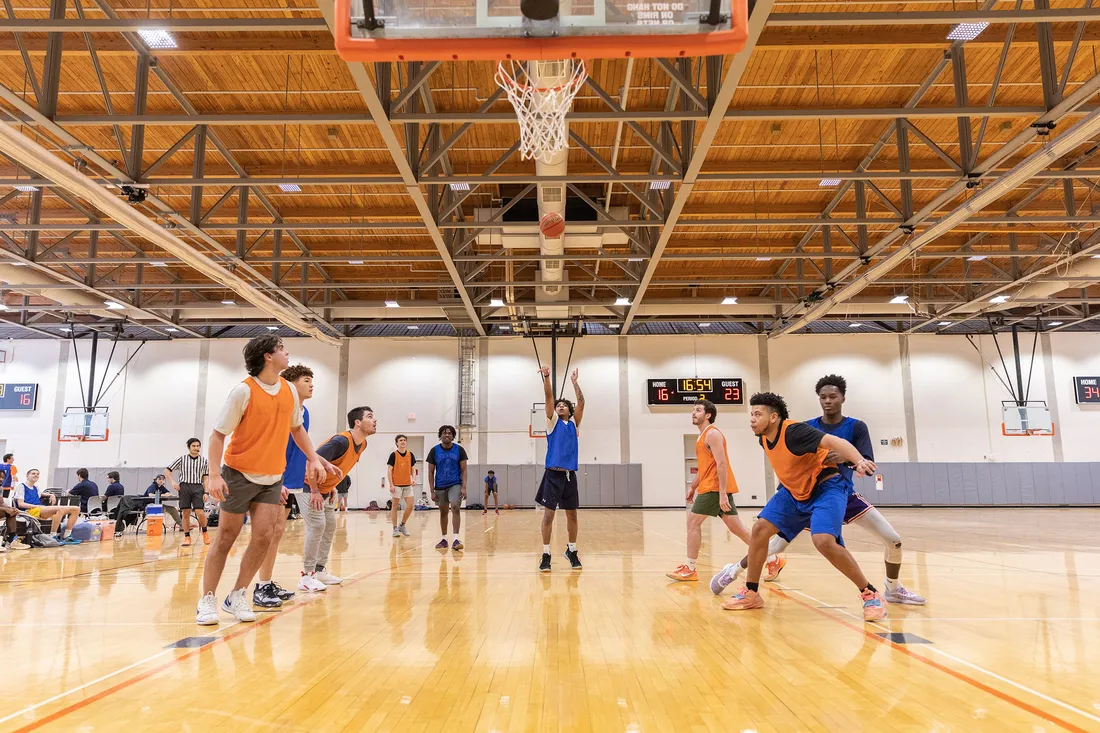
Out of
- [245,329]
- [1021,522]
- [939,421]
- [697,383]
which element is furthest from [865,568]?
[245,329]

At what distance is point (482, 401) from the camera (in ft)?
79.0

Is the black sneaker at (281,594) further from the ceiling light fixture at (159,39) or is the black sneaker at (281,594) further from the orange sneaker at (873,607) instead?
the ceiling light fixture at (159,39)

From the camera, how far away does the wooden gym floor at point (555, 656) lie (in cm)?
279

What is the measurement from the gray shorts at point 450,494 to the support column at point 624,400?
47.0 ft

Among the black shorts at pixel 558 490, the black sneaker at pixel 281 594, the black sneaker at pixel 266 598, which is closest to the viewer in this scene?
the black sneaker at pixel 266 598

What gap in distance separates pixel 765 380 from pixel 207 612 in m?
22.0

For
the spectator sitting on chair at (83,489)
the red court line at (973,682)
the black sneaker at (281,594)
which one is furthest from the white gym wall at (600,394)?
the red court line at (973,682)

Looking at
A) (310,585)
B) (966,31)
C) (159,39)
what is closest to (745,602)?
(310,585)

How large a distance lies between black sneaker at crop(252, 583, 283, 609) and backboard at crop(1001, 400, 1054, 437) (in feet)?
81.1

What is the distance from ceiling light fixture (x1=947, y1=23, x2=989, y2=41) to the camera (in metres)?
8.84

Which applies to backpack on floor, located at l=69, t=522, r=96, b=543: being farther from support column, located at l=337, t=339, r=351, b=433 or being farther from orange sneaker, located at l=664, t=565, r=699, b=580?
orange sneaker, located at l=664, t=565, r=699, b=580

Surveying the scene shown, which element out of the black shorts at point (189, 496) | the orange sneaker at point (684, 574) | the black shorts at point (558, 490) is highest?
the black shorts at point (558, 490)

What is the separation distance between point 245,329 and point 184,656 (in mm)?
23176

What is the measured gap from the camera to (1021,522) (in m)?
16.0
